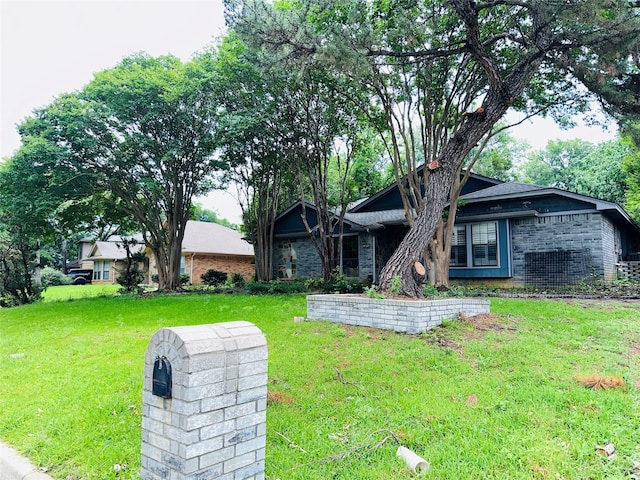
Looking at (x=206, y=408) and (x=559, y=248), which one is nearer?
(x=206, y=408)

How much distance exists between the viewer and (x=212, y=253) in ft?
75.8

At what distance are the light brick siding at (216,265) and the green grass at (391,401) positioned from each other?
16.0m

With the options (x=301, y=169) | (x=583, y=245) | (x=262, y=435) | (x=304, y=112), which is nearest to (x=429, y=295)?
(x=262, y=435)

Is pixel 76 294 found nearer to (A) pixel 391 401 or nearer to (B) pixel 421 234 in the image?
(B) pixel 421 234

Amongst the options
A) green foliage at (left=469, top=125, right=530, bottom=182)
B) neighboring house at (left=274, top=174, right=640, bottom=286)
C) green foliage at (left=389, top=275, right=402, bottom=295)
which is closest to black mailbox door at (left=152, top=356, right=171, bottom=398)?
green foliage at (left=389, top=275, right=402, bottom=295)

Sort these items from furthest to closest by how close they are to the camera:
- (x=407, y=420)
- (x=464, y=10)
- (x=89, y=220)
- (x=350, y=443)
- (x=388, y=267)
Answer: (x=89, y=220) → (x=388, y=267) → (x=464, y=10) → (x=407, y=420) → (x=350, y=443)

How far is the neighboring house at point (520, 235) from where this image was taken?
38.9ft

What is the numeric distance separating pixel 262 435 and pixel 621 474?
2174 mm

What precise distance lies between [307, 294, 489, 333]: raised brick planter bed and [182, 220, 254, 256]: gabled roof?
15394mm

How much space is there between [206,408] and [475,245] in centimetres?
1295

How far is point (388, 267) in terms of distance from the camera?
7.55 metres

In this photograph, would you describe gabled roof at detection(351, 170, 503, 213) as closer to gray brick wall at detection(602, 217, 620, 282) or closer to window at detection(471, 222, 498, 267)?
window at detection(471, 222, 498, 267)

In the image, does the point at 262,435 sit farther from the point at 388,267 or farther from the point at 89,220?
the point at 89,220

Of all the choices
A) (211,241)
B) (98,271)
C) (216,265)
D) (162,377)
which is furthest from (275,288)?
(98,271)
